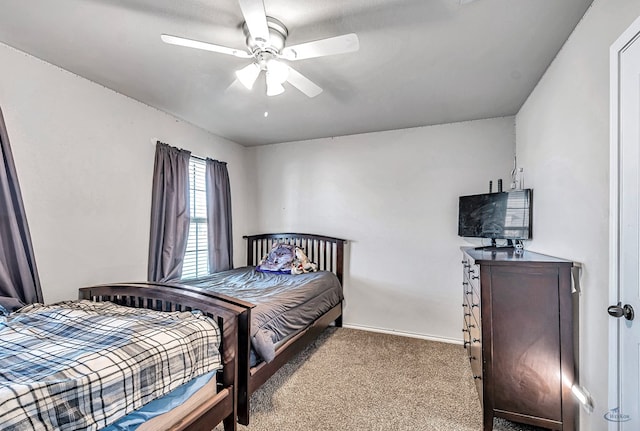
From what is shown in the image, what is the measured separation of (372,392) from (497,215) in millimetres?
1826

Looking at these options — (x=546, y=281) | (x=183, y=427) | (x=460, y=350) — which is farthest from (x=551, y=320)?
(x=183, y=427)

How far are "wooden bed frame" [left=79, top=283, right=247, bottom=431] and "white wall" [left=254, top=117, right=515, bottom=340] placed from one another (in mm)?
2177

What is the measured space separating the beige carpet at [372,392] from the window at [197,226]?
155cm

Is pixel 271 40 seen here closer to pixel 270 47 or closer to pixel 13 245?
pixel 270 47

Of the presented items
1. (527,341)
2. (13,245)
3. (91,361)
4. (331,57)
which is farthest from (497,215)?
(13,245)

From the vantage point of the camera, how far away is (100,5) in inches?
62.1

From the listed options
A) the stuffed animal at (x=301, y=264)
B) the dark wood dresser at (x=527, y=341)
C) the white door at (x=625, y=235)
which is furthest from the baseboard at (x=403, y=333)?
the white door at (x=625, y=235)

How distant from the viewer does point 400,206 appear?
356 cm

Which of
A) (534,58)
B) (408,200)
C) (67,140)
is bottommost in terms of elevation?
(408,200)

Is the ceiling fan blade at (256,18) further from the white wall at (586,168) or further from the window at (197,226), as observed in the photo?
the window at (197,226)

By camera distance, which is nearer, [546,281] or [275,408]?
[546,281]

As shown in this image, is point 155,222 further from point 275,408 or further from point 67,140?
point 275,408

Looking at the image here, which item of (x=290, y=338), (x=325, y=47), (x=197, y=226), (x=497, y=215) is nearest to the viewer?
(x=325, y=47)

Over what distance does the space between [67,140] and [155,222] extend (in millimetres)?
946
